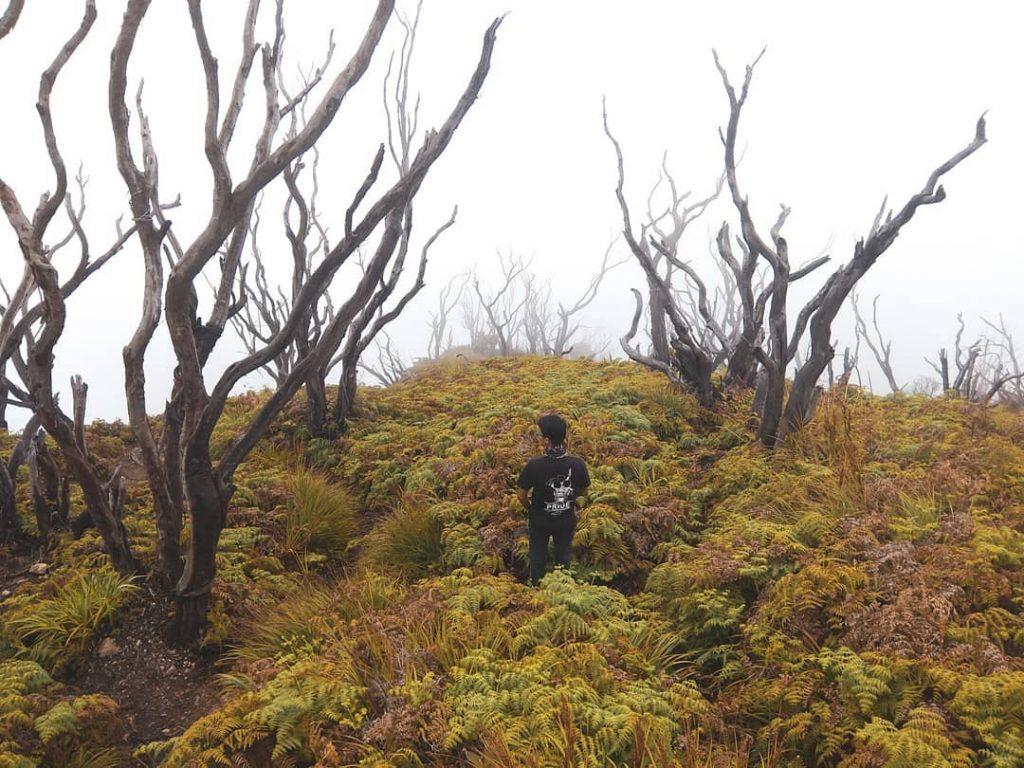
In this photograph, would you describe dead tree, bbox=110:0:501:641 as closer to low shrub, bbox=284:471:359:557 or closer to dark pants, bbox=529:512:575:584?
low shrub, bbox=284:471:359:557

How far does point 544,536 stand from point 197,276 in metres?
3.49

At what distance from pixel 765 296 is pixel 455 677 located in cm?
665

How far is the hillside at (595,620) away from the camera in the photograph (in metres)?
2.91

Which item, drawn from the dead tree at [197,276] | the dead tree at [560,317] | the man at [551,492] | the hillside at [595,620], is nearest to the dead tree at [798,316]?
the hillside at [595,620]

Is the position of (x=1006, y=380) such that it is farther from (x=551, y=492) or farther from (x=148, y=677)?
(x=148, y=677)

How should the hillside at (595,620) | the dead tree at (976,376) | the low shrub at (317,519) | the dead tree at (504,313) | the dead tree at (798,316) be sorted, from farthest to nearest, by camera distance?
the dead tree at (504,313), the dead tree at (976,376), the dead tree at (798,316), the low shrub at (317,519), the hillside at (595,620)

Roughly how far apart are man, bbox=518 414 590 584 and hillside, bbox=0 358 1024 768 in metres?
0.43

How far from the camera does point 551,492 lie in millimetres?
4910

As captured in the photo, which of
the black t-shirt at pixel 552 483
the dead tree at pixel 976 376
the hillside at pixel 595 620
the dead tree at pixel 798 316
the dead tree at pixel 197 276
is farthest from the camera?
the dead tree at pixel 976 376

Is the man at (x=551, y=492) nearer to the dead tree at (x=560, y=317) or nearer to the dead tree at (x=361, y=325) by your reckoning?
the dead tree at (x=361, y=325)

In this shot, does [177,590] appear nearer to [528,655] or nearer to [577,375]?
[528,655]

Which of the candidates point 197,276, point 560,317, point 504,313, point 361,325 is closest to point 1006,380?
point 361,325

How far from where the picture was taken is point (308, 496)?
645 cm

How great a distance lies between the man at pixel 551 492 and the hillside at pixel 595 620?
426 millimetres
